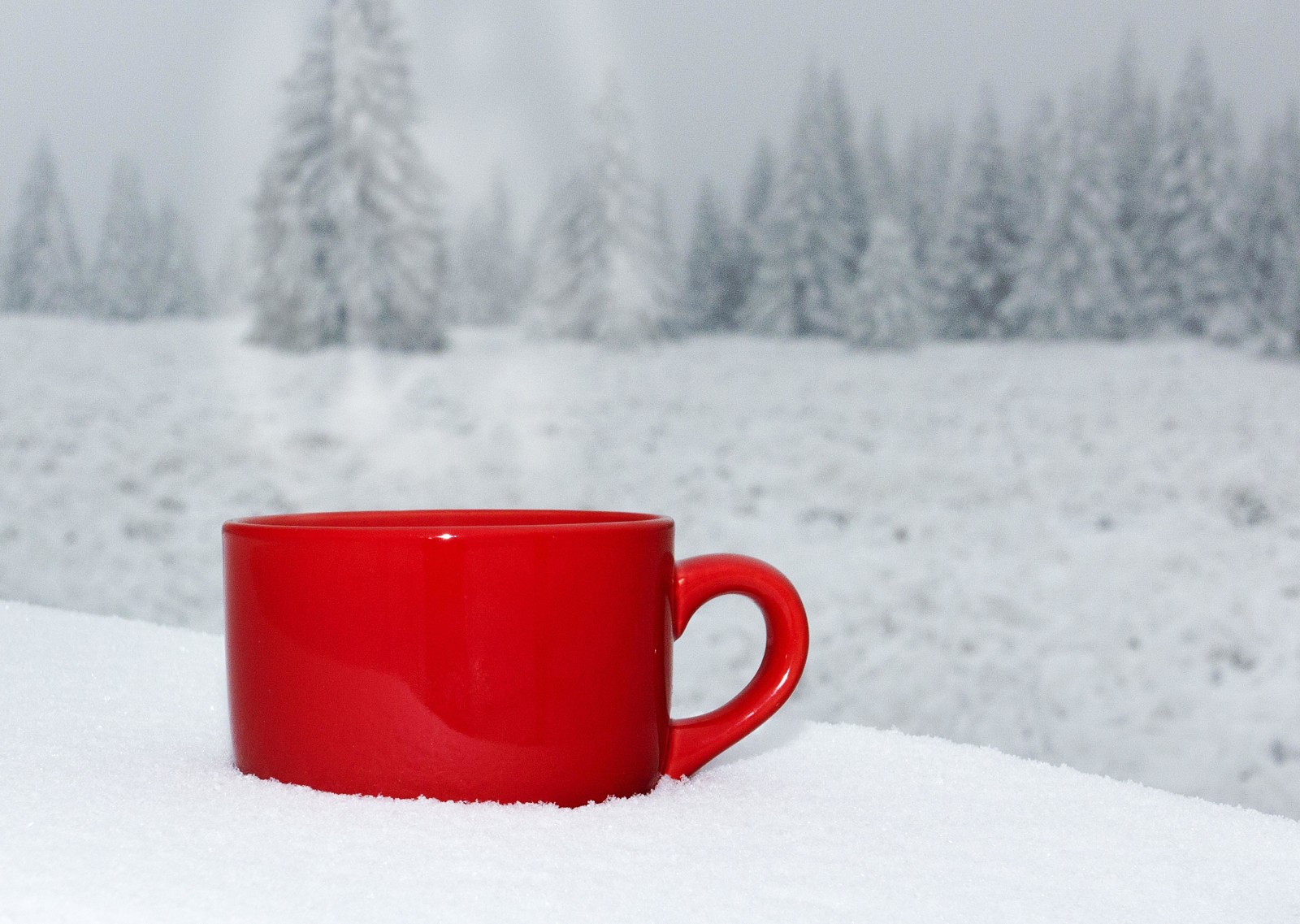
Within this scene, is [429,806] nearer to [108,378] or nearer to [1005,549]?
[1005,549]

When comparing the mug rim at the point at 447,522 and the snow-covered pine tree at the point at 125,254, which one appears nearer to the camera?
the mug rim at the point at 447,522

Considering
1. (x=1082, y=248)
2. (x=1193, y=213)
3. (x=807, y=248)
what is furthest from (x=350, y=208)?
(x=1193, y=213)

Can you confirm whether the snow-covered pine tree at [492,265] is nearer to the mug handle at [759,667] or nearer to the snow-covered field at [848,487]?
the snow-covered field at [848,487]

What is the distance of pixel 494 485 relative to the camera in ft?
15.1

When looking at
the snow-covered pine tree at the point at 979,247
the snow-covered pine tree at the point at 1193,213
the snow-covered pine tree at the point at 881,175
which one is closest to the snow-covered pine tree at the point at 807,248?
the snow-covered pine tree at the point at 881,175

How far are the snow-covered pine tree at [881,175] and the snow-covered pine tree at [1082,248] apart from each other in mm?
829

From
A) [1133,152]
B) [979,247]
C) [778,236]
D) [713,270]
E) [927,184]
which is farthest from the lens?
[713,270]

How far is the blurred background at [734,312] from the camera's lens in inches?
141

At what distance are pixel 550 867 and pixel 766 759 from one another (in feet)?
0.80

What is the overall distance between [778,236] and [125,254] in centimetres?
351

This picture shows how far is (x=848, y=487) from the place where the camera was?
439 cm

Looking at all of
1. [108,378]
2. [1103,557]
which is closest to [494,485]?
[108,378]

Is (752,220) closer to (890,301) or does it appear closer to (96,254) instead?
(890,301)

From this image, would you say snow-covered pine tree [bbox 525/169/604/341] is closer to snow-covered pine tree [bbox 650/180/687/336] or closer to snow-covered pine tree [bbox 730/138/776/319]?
snow-covered pine tree [bbox 650/180/687/336]
